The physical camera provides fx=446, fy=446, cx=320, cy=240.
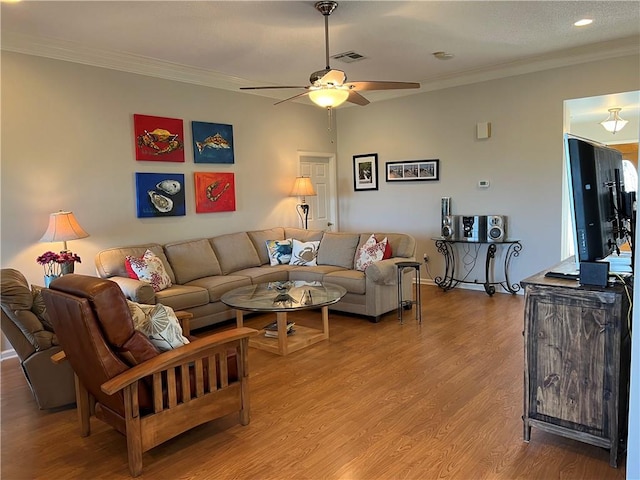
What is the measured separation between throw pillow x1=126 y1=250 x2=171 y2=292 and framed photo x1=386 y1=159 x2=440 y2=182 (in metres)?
3.75

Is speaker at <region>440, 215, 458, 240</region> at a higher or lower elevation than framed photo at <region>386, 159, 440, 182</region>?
lower

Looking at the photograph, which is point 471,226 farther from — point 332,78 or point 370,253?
point 332,78

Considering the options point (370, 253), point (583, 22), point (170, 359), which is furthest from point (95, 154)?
point (583, 22)

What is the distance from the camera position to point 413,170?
6.55 meters

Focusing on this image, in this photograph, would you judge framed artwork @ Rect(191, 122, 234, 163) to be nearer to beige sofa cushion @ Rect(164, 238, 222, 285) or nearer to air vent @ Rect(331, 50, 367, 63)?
beige sofa cushion @ Rect(164, 238, 222, 285)

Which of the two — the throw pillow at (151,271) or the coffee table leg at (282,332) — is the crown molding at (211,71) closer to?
the throw pillow at (151,271)

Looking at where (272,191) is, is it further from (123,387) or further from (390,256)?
(123,387)

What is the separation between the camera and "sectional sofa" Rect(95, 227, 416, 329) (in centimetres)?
437

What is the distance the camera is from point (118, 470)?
224 cm

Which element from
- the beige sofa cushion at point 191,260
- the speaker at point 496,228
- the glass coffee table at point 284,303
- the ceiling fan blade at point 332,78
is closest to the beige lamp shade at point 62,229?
the beige sofa cushion at point 191,260

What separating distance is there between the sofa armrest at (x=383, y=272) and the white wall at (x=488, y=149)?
1889 mm

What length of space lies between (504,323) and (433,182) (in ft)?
8.22

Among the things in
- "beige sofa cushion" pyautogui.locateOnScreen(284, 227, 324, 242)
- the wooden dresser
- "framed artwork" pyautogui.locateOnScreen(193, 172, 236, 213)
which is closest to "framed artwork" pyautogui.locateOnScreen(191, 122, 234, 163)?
"framed artwork" pyautogui.locateOnScreen(193, 172, 236, 213)

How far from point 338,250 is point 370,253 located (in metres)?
0.53
